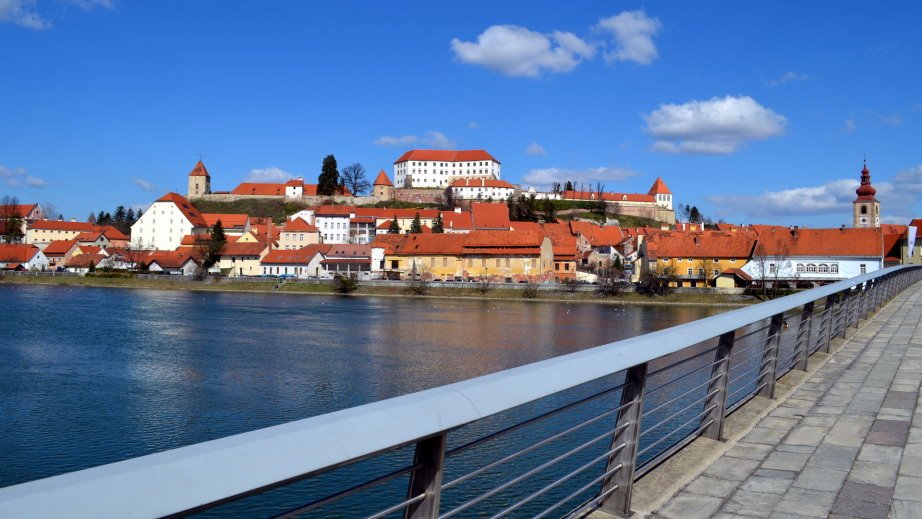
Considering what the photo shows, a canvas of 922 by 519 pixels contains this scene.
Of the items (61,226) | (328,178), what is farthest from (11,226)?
(328,178)

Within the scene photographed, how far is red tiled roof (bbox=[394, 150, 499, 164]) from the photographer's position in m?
155

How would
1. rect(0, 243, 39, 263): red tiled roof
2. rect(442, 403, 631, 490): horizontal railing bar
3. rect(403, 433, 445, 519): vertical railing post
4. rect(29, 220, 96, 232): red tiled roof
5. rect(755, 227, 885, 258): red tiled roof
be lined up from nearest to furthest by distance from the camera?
rect(403, 433, 445, 519): vertical railing post → rect(442, 403, 631, 490): horizontal railing bar → rect(755, 227, 885, 258): red tiled roof → rect(0, 243, 39, 263): red tiled roof → rect(29, 220, 96, 232): red tiled roof

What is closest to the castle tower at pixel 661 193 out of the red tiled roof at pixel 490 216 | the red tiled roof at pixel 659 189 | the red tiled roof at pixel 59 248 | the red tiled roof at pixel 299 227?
the red tiled roof at pixel 659 189

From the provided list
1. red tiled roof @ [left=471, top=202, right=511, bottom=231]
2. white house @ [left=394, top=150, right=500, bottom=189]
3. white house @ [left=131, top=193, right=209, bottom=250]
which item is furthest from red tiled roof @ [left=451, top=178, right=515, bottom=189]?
white house @ [left=131, top=193, right=209, bottom=250]

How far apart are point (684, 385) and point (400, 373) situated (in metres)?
10.2

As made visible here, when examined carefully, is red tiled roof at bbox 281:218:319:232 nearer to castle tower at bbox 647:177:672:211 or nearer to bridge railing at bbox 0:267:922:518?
castle tower at bbox 647:177:672:211

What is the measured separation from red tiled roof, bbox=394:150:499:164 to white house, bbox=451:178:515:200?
13.3 m

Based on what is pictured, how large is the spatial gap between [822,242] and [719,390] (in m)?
77.3

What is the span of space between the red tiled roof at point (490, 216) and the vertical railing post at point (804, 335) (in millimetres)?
100869

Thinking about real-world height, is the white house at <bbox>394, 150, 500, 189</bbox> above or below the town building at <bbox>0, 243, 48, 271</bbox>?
above

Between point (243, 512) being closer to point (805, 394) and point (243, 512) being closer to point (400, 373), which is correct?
point (805, 394)

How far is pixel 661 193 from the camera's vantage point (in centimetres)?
15600

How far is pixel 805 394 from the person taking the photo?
8453 millimetres

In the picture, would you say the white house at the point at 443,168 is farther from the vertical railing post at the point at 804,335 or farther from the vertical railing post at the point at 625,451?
the vertical railing post at the point at 625,451
